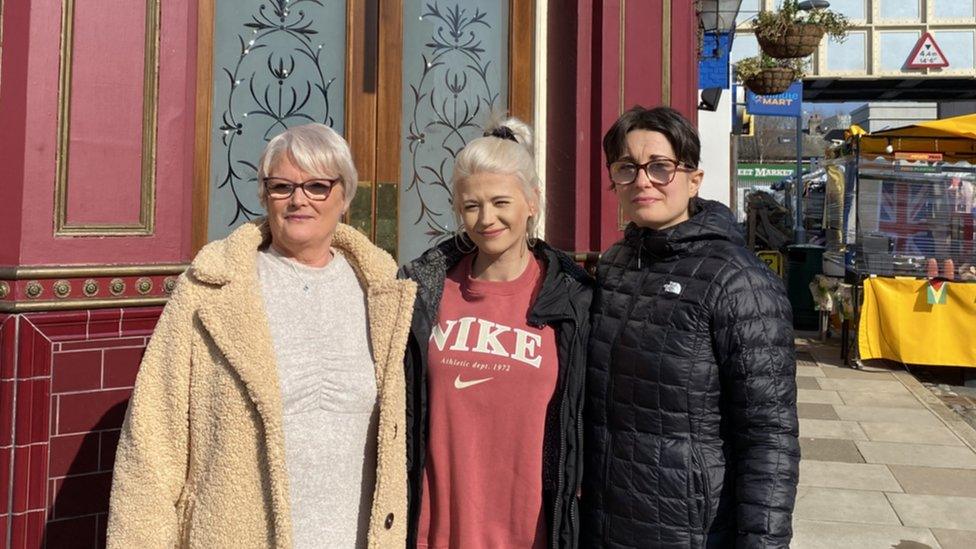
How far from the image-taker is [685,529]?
Answer: 183cm

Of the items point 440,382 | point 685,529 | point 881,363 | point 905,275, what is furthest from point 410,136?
point 881,363

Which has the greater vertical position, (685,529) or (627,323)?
(627,323)

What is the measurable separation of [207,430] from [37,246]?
1405 millimetres

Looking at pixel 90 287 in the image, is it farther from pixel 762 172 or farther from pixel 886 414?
Result: pixel 762 172

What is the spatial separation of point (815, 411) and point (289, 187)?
6.47 m

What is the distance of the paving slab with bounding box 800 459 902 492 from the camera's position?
5.10 metres

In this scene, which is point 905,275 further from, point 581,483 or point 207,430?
point 207,430

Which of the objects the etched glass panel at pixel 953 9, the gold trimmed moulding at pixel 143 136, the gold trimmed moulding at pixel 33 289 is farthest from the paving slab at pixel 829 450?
the etched glass panel at pixel 953 9

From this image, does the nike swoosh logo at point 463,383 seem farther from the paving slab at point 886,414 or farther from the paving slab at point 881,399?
the paving slab at point 881,399

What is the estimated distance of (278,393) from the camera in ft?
5.84

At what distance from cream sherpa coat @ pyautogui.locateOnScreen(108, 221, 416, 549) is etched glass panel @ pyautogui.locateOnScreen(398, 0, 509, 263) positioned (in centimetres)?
214

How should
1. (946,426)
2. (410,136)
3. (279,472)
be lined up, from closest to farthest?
(279,472) < (410,136) < (946,426)

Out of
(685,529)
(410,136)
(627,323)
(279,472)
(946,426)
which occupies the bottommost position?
→ (946,426)

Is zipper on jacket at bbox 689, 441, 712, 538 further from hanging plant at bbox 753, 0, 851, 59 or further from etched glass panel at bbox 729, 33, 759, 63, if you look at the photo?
etched glass panel at bbox 729, 33, 759, 63
